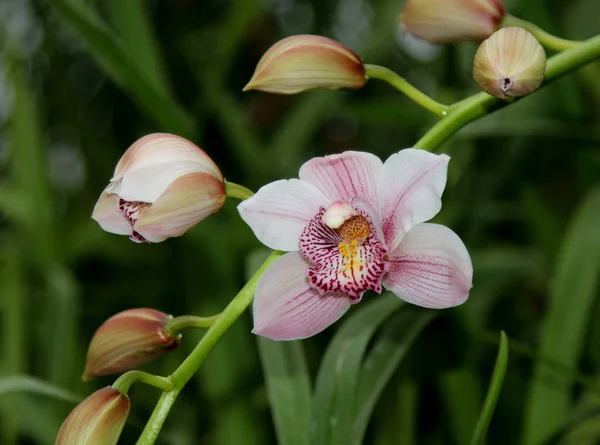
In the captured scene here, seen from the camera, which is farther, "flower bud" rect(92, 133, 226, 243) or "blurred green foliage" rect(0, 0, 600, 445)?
"blurred green foliage" rect(0, 0, 600, 445)

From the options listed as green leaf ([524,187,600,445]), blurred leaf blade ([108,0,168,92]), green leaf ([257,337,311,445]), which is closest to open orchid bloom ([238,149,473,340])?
green leaf ([257,337,311,445])

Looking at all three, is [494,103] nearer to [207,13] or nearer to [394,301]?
[394,301]

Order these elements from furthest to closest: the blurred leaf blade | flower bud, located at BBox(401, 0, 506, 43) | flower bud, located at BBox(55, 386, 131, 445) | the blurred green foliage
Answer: the blurred leaf blade < the blurred green foliage < flower bud, located at BBox(401, 0, 506, 43) < flower bud, located at BBox(55, 386, 131, 445)

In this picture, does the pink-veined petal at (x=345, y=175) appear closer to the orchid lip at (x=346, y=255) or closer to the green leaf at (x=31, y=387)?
the orchid lip at (x=346, y=255)

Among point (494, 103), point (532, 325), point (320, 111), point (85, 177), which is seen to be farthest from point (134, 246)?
point (494, 103)

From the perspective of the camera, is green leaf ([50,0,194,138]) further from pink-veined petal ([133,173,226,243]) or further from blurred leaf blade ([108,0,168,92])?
pink-veined petal ([133,173,226,243])

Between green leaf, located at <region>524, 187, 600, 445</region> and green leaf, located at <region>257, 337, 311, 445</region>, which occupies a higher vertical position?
green leaf, located at <region>257, 337, 311, 445</region>

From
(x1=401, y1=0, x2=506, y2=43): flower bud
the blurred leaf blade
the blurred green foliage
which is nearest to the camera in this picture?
(x1=401, y1=0, x2=506, y2=43): flower bud

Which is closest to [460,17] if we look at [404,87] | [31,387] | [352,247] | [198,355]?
[404,87]
